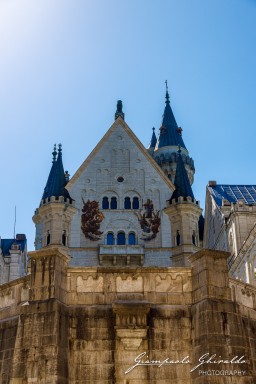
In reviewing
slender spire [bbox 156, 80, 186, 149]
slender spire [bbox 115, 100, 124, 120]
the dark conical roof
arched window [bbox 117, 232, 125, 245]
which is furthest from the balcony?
slender spire [bbox 156, 80, 186, 149]

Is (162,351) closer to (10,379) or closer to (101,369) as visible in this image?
(101,369)

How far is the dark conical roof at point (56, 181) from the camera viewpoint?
5012cm

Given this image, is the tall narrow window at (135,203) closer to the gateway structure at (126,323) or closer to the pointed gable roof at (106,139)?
the pointed gable roof at (106,139)

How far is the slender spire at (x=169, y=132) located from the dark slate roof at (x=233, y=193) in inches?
707

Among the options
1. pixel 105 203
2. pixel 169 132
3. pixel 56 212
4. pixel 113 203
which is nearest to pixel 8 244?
pixel 105 203

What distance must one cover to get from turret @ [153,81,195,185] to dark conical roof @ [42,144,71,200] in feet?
77.3

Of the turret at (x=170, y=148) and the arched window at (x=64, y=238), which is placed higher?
the turret at (x=170, y=148)

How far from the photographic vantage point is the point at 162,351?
15.1m

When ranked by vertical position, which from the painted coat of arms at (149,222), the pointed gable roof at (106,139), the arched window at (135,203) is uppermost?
the pointed gable roof at (106,139)

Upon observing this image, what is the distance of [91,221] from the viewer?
53344 mm

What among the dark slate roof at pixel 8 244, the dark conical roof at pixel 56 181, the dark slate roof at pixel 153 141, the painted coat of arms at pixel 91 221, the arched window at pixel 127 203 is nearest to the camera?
the dark conical roof at pixel 56 181

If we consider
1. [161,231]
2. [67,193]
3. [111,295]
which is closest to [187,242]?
[161,231]

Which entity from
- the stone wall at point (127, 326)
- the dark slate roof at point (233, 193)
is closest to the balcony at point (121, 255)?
the dark slate roof at point (233, 193)

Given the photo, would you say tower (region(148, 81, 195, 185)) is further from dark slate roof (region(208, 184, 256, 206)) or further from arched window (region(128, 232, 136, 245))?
arched window (region(128, 232, 136, 245))
